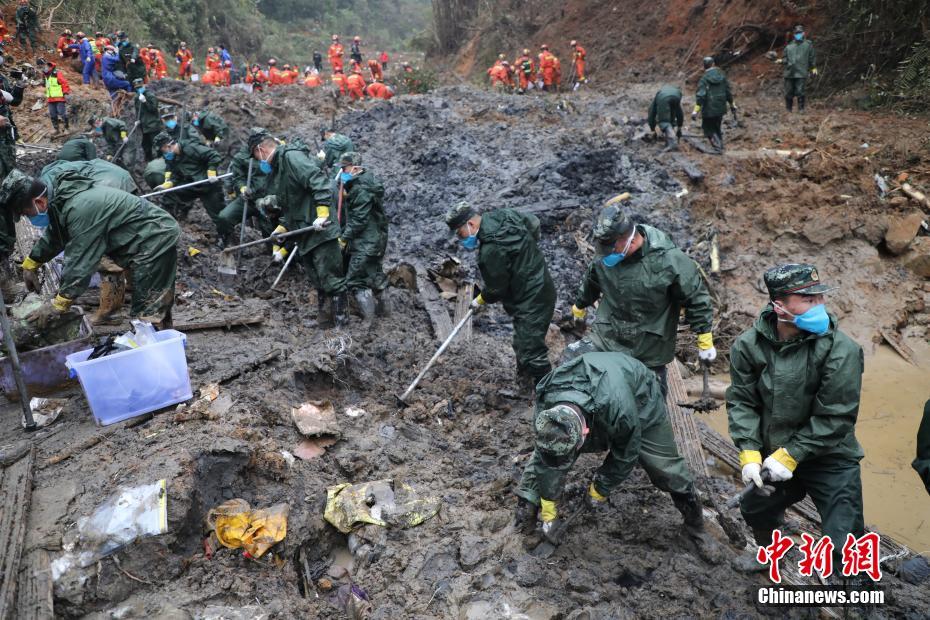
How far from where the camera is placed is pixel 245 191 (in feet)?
24.6

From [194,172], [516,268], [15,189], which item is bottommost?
[516,268]

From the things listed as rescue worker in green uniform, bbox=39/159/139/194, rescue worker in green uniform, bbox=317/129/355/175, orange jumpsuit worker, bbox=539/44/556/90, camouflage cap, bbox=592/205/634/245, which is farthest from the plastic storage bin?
orange jumpsuit worker, bbox=539/44/556/90

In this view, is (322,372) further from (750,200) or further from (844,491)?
(750,200)

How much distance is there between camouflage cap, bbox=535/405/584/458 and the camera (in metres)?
2.83

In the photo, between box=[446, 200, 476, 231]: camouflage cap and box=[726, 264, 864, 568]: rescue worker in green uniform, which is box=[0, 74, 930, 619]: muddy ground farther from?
box=[446, 200, 476, 231]: camouflage cap

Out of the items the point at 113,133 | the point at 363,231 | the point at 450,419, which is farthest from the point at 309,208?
the point at 113,133

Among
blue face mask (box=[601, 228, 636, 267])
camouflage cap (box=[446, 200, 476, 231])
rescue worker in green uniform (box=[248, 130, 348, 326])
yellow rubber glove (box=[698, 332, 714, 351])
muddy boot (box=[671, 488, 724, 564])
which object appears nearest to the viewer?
muddy boot (box=[671, 488, 724, 564])

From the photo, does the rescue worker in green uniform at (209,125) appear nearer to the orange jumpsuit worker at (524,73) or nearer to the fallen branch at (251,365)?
the fallen branch at (251,365)

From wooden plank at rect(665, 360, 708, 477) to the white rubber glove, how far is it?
1.20 meters

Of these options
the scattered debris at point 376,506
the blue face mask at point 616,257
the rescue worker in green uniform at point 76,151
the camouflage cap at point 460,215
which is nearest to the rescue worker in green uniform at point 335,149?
the rescue worker in green uniform at point 76,151

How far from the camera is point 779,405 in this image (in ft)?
9.78

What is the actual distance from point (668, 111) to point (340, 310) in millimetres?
7355

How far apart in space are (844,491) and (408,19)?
161 ft

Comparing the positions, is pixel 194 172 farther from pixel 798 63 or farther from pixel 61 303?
pixel 798 63
